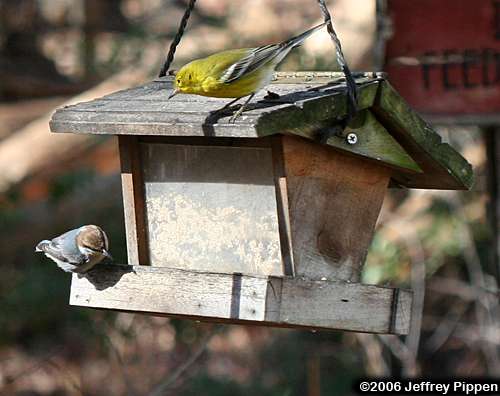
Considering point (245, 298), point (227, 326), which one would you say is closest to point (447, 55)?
point (245, 298)

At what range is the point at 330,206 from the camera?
9.57ft

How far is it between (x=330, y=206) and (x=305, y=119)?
426mm

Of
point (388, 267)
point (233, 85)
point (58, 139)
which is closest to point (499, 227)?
point (388, 267)

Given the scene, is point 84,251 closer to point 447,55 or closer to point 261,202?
point 261,202

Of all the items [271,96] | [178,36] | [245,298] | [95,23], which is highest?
[95,23]

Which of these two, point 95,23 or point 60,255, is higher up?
point 95,23

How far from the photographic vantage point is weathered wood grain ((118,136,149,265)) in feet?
9.66

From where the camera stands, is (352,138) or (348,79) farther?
(352,138)

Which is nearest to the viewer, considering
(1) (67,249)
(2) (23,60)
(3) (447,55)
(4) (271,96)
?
(4) (271,96)

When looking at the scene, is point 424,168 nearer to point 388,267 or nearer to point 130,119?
point 130,119

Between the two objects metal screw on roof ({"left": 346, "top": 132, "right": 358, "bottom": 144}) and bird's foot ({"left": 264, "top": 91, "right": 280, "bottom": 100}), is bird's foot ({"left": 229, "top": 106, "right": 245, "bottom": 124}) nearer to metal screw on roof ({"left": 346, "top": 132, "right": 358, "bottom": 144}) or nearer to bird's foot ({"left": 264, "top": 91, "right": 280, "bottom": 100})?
bird's foot ({"left": 264, "top": 91, "right": 280, "bottom": 100})

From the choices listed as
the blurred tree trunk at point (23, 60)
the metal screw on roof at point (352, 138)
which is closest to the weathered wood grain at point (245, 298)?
the metal screw on roof at point (352, 138)

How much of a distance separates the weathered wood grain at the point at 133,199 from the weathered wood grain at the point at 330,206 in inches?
19.9

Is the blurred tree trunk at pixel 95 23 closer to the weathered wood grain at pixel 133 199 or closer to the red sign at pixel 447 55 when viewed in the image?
the red sign at pixel 447 55
